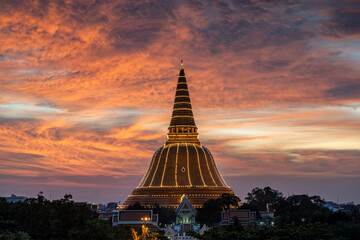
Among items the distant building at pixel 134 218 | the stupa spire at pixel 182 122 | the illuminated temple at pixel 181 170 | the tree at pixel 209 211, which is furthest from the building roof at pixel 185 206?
the stupa spire at pixel 182 122

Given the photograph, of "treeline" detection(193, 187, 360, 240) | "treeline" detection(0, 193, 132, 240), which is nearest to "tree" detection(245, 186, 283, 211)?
"treeline" detection(193, 187, 360, 240)

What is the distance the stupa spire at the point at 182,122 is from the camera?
314ft

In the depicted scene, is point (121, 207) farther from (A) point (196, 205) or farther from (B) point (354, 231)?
(B) point (354, 231)

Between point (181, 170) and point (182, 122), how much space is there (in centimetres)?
809

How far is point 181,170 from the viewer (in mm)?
91438

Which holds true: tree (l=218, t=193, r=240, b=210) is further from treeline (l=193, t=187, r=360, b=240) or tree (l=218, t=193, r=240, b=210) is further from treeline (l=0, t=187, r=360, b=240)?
treeline (l=0, t=187, r=360, b=240)

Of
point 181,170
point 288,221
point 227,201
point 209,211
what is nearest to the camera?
point 288,221

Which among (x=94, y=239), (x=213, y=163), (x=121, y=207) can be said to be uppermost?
(x=213, y=163)

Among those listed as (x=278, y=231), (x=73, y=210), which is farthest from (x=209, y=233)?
(x=73, y=210)

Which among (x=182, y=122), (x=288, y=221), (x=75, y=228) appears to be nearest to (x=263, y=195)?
(x=182, y=122)

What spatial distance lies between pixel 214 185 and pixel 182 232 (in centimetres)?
2079

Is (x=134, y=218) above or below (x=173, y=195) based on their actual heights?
below

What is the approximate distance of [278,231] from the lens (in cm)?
4078

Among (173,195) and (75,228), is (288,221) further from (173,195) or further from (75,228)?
(75,228)
